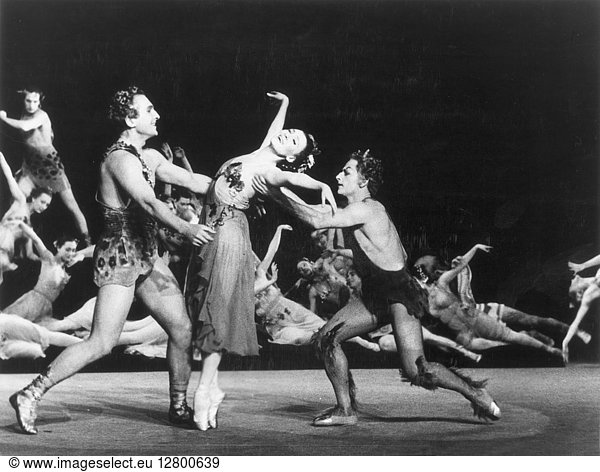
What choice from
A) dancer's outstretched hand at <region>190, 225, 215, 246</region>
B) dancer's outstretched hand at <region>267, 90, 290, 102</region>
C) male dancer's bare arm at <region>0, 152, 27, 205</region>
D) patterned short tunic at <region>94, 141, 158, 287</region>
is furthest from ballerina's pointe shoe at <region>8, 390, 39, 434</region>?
dancer's outstretched hand at <region>267, 90, 290, 102</region>

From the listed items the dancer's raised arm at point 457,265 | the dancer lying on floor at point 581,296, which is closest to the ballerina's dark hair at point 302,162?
the dancer's raised arm at point 457,265

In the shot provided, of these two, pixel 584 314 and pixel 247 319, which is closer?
pixel 247 319

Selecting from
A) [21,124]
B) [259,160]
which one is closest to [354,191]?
[259,160]

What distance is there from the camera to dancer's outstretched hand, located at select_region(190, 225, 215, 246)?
5.91 meters

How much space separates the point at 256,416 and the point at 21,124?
2856 millimetres

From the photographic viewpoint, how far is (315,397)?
245 inches

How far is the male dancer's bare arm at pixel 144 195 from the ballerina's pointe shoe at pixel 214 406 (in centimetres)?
111

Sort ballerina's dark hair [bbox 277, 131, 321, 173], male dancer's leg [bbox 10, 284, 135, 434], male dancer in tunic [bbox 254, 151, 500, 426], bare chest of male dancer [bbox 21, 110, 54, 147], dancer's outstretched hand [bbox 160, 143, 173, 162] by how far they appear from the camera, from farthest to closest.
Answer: bare chest of male dancer [bbox 21, 110, 54, 147] < dancer's outstretched hand [bbox 160, 143, 173, 162] < ballerina's dark hair [bbox 277, 131, 321, 173] < male dancer in tunic [bbox 254, 151, 500, 426] < male dancer's leg [bbox 10, 284, 135, 434]

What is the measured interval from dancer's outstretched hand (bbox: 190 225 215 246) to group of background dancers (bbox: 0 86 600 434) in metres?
0.02

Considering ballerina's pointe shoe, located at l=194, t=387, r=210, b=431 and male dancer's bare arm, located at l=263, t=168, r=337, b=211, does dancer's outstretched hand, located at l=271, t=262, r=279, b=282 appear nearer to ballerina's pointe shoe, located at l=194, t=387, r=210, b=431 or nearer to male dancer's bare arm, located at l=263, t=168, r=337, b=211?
male dancer's bare arm, located at l=263, t=168, r=337, b=211

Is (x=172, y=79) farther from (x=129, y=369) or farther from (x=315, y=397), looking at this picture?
(x=315, y=397)

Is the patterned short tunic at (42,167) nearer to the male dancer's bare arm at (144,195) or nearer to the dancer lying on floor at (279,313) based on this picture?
the male dancer's bare arm at (144,195)

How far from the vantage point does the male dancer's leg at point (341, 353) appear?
19.8 feet
